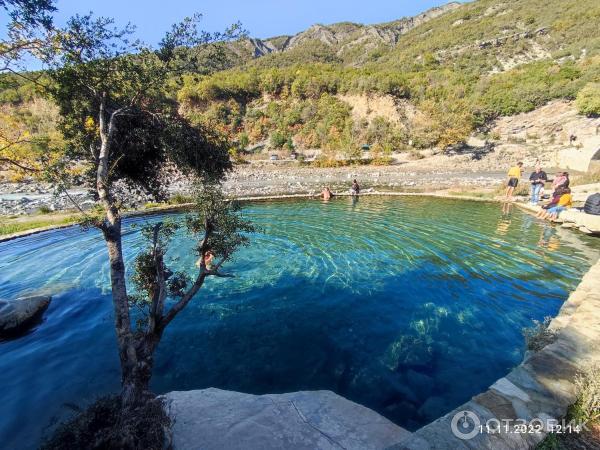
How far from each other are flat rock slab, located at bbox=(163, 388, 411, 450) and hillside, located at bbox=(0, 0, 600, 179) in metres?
48.2

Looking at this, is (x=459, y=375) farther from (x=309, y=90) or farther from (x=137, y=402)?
(x=309, y=90)

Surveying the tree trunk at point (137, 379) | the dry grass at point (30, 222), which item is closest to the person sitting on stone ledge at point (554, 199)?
the tree trunk at point (137, 379)

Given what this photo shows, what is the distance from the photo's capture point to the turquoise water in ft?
23.0

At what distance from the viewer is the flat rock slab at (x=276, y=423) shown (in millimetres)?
4836

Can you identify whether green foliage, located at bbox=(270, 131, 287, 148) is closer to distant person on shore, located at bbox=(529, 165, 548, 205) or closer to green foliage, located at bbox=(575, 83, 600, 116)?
green foliage, located at bbox=(575, 83, 600, 116)

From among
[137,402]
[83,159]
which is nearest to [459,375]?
[137,402]

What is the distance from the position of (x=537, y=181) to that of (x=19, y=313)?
28.2 m

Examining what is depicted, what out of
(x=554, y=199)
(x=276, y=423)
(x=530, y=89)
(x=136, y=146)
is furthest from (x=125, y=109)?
(x=530, y=89)

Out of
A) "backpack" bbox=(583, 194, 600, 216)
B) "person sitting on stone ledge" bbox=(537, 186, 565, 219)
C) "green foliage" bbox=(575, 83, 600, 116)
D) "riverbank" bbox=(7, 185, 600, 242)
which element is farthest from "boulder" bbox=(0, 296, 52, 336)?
"green foliage" bbox=(575, 83, 600, 116)

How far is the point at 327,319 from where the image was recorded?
31.4ft

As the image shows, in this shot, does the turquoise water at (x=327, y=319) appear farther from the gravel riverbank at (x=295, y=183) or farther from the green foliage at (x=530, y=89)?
the green foliage at (x=530, y=89)

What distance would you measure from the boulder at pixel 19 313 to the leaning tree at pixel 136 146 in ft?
17.9

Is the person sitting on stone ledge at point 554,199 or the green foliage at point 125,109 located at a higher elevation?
the green foliage at point 125,109

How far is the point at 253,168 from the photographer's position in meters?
57.8
